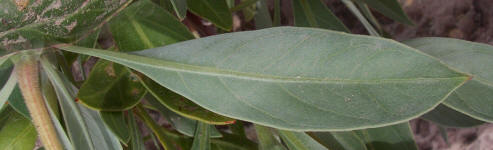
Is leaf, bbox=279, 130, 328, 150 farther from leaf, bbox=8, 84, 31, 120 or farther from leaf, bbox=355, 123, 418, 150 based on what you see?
leaf, bbox=8, 84, 31, 120

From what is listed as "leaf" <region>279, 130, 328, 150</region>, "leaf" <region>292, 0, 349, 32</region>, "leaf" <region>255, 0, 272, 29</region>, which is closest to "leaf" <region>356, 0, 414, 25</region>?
"leaf" <region>292, 0, 349, 32</region>

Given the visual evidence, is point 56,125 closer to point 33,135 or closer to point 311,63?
point 33,135

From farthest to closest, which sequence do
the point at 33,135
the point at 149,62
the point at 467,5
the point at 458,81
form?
the point at 467,5, the point at 33,135, the point at 149,62, the point at 458,81

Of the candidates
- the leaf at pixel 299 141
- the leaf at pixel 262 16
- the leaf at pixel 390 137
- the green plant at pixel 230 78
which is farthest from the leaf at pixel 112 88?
the leaf at pixel 262 16

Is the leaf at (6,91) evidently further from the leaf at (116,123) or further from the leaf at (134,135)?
the leaf at (134,135)

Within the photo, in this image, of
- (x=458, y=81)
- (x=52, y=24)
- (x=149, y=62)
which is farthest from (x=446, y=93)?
(x=52, y=24)

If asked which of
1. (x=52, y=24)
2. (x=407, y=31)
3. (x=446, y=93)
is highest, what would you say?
(x=52, y=24)
